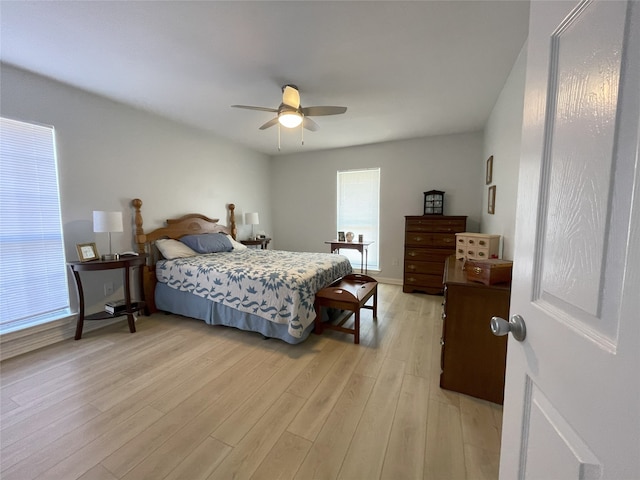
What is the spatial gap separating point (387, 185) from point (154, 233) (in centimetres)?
368

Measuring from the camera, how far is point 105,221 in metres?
2.56

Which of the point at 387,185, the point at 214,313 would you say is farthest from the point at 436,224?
the point at 214,313

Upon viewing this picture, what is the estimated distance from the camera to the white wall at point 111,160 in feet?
8.05

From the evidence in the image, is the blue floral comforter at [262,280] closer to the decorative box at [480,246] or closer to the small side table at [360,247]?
the small side table at [360,247]

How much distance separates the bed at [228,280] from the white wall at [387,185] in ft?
5.30

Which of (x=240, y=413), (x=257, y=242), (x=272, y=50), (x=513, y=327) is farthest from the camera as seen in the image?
(x=257, y=242)

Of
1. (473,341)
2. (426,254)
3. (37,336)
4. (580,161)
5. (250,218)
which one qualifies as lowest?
(37,336)

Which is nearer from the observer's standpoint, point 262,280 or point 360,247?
point 262,280

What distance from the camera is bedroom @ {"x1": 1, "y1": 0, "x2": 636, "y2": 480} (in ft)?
7.91

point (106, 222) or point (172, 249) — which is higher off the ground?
point (106, 222)

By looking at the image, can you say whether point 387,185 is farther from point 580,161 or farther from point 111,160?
point 580,161

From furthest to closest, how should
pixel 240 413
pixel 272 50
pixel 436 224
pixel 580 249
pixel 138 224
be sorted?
pixel 436 224
pixel 138 224
pixel 272 50
pixel 240 413
pixel 580 249

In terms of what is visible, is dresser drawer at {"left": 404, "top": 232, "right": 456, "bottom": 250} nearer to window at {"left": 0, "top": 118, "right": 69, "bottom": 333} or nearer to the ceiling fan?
the ceiling fan

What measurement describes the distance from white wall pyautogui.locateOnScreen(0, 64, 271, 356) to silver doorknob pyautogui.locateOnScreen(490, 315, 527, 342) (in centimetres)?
365
